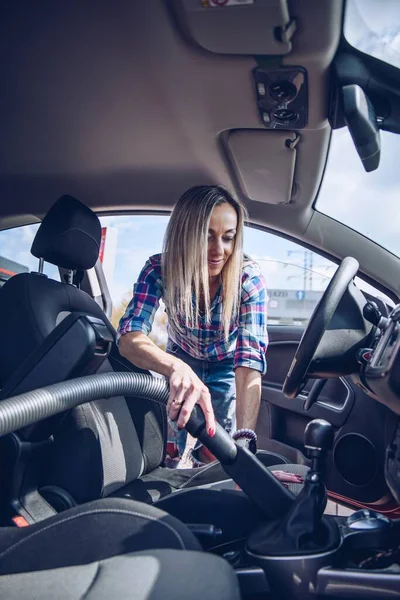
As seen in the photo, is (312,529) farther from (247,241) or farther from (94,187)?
(94,187)

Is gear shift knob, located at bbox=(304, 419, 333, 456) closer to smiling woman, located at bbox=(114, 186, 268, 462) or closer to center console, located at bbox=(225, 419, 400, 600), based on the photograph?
center console, located at bbox=(225, 419, 400, 600)

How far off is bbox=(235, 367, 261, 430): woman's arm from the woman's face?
1.13 feet

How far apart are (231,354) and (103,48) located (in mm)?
1035

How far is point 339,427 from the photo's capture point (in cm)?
207

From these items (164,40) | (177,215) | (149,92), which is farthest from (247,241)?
(164,40)

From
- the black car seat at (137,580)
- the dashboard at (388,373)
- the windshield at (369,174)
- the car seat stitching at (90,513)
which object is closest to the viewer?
the black car seat at (137,580)

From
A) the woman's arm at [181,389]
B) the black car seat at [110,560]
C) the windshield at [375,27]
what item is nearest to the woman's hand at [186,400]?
the woman's arm at [181,389]

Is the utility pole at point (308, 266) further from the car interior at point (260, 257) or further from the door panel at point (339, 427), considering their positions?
the door panel at point (339, 427)

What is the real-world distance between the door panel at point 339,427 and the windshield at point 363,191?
1.94ft

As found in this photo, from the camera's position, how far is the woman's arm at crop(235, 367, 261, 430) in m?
1.70

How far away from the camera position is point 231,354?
6.17 feet

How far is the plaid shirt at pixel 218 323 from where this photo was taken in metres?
1.72

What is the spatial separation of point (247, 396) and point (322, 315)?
64cm

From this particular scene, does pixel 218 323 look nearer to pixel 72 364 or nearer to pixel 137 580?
pixel 72 364
